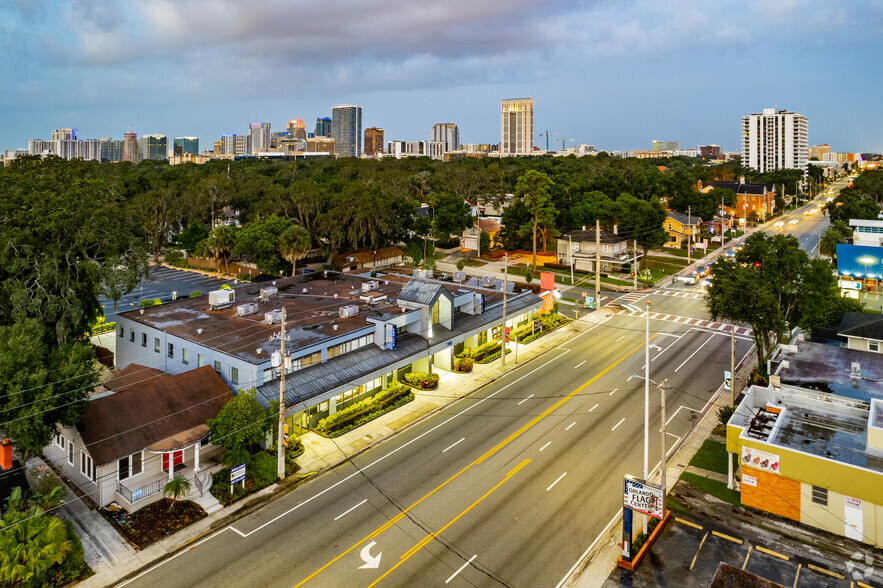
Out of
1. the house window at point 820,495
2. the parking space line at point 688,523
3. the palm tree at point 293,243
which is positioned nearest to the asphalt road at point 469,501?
the parking space line at point 688,523

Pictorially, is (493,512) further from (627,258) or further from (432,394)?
(627,258)

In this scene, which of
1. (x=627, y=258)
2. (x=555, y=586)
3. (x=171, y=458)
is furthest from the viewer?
(x=627, y=258)

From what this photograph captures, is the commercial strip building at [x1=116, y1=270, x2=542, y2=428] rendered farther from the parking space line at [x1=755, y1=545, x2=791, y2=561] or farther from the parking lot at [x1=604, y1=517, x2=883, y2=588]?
the parking space line at [x1=755, y1=545, x2=791, y2=561]

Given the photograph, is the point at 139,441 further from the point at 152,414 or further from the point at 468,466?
the point at 468,466

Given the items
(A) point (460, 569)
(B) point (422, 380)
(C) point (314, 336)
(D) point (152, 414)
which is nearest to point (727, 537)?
(A) point (460, 569)

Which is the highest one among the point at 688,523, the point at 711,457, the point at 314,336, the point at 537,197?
the point at 537,197

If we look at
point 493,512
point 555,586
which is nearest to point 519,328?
point 493,512
